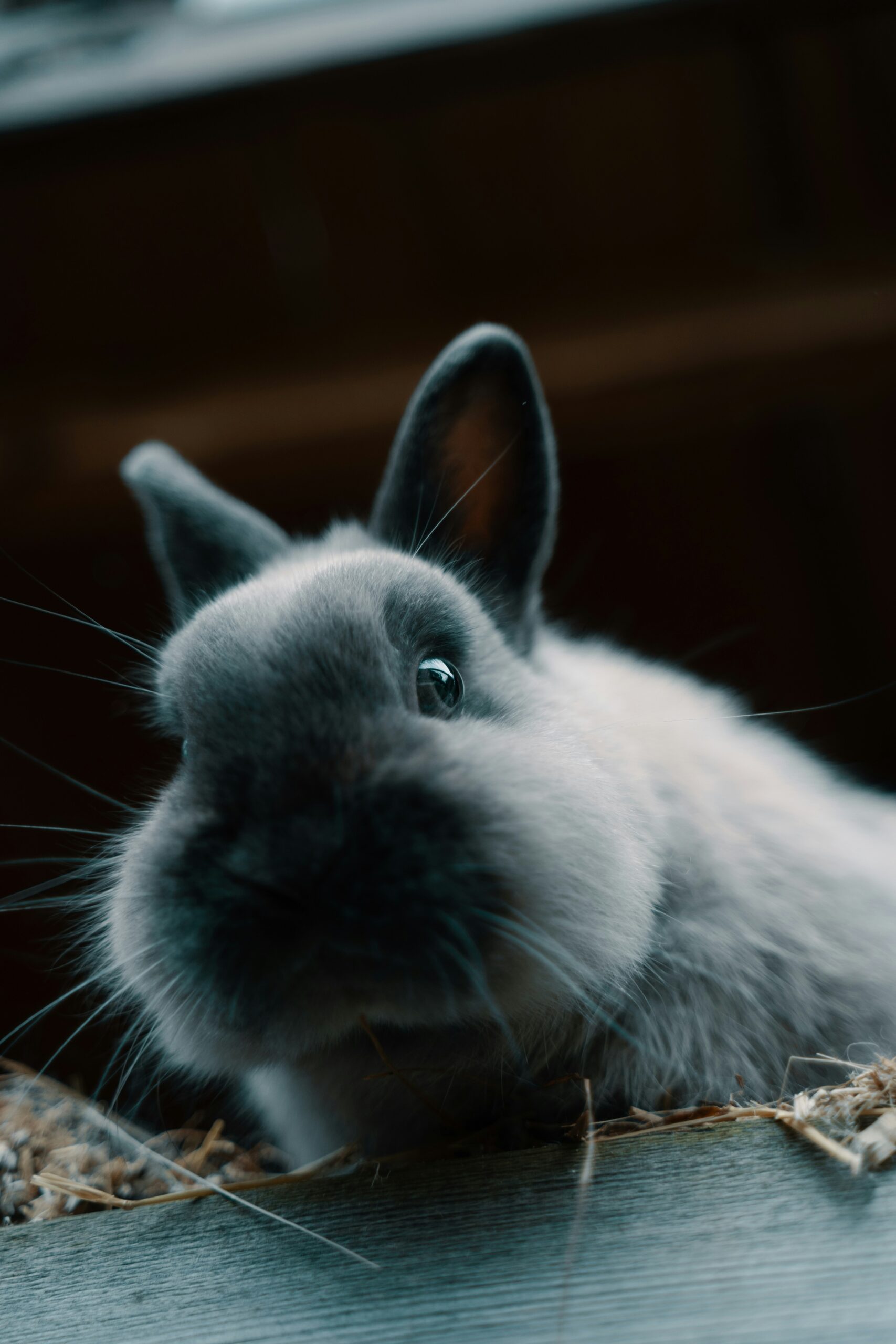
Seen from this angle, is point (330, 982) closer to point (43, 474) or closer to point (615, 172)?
point (43, 474)

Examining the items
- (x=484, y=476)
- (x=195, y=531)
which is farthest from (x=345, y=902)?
(x=195, y=531)

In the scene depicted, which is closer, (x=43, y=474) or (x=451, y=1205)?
(x=451, y=1205)

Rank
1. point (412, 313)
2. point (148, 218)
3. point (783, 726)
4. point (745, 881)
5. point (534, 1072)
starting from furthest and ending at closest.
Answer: point (783, 726), point (412, 313), point (148, 218), point (745, 881), point (534, 1072)

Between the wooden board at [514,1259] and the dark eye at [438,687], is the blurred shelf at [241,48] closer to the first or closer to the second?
the dark eye at [438,687]

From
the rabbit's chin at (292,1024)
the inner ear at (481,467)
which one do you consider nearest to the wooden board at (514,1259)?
the rabbit's chin at (292,1024)

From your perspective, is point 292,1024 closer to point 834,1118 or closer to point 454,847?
point 454,847

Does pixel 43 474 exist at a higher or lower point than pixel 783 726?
higher

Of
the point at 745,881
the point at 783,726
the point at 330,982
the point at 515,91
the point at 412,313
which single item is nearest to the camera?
the point at 330,982

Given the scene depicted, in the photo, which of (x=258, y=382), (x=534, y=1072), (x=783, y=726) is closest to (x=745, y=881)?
(x=534, y=1072)
